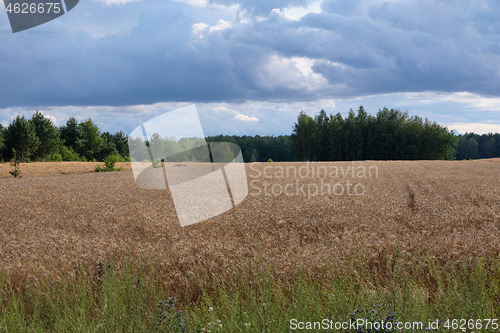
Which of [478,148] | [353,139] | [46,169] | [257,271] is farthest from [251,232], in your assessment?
[478,148]

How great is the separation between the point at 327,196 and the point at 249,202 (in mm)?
2060

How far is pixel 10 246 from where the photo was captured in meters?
6.09

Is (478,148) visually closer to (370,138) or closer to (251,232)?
(370,138)

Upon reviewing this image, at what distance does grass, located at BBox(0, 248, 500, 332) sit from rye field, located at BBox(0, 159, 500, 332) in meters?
0.02

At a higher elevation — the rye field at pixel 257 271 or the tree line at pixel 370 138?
the tree line at pixel 370 138

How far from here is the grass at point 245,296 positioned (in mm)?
3809

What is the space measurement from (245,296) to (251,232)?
5.98 feet

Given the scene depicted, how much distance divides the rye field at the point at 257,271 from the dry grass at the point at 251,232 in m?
0.03

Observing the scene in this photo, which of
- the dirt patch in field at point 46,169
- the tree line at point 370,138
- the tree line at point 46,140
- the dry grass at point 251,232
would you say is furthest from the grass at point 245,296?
the tree line at point 370,138

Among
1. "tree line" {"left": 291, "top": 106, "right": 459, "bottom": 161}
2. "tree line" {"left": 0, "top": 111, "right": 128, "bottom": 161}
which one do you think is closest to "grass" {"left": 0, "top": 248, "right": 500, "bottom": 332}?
"tree line" {"left": 0, "top": 111, "right": 128, "bottom": 161}

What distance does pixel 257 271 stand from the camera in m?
4.59

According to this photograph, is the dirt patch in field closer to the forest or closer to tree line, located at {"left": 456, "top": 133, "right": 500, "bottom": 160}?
the forest

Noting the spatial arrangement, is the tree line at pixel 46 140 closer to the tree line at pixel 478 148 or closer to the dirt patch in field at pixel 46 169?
the dirt patch in field at pixel 46 169

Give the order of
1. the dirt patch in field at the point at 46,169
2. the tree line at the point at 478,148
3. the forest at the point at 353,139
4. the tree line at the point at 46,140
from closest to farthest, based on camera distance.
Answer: the dirt patch in field at the point at 46,169
the tree line at the point at 46,140
the forest at the point at 353,139
the tree line at the point at 478,148
